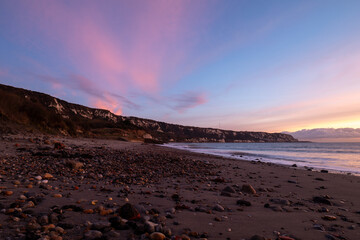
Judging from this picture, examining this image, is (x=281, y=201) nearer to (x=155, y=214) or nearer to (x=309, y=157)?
(x=155, y=214)

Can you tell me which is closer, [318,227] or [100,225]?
[100,225]

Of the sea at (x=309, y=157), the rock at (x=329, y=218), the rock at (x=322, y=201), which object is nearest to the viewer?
the rock at (x=329, y=218)

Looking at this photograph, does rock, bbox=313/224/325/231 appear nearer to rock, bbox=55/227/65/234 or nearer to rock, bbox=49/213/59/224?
rock, bbox=55/227/65/234

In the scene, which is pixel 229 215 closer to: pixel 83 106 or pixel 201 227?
pixel 201 227

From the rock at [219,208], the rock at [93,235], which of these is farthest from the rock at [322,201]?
the rock at [93,235]

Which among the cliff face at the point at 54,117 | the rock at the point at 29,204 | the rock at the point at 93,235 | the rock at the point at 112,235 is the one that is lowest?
the rock at the point at 112,235

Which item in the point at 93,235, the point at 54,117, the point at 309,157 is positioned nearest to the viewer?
the point at 93,235

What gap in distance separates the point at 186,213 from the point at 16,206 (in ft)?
9.14

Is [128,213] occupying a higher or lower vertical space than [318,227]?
higher

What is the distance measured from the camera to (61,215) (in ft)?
9.42

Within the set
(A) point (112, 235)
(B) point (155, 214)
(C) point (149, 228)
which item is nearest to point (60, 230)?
(A) point (112, 235)

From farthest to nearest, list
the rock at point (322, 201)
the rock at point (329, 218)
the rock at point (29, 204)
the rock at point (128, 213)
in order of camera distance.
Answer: the rock at point (322, 201)
the rock at point (329, 218)
the rock at point (29, 204)
the rock at point (128, 213)

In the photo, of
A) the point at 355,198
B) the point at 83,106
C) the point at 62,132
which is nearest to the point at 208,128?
the point at 83,106

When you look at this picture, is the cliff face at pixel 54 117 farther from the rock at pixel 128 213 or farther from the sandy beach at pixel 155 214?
the rock at pixel 128 213
